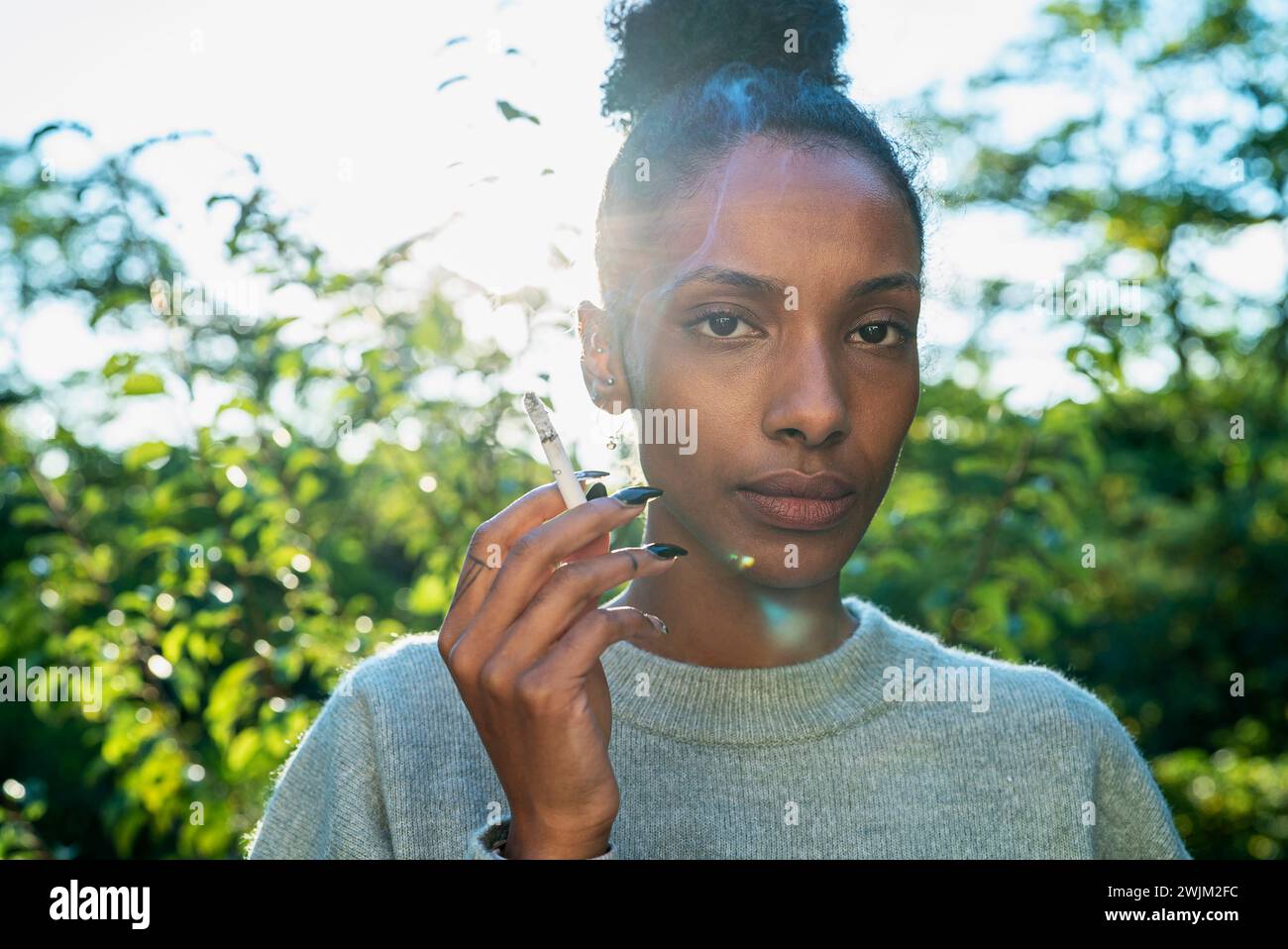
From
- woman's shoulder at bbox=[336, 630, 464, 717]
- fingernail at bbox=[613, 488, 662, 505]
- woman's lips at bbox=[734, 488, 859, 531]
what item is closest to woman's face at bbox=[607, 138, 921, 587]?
woman's lips at bbox=[734, 488, 859, 531]

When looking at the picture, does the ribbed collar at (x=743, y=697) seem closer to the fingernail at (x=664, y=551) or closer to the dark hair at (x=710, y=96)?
the fingernail at (x=664, y=551)

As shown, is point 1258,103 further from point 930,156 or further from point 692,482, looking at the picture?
point 692,482

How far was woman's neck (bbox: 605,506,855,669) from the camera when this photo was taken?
1.87m

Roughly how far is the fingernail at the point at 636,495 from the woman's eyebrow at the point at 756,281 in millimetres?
350

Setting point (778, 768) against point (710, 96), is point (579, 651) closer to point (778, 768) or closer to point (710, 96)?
point (778, 768)

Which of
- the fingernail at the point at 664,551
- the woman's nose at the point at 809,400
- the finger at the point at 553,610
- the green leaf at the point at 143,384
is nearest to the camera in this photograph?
the finger at the point at 553,610

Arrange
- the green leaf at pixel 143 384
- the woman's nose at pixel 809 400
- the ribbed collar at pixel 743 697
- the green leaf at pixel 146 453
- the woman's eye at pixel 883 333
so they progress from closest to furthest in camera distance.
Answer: the woman's nose at pixel 809 400, the woman's eye at pixel 883 333, the ribbed collar at pixel 743 697, the green leaf at pixel 143 384, the green leaf at pixel 146 453

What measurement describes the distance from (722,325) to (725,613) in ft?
1.61

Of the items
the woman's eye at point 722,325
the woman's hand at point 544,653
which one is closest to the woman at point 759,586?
the woman's eye at point 722,325

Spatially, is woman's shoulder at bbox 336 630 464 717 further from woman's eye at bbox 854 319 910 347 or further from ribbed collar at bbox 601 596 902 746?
woman's eye at bbox 854 319 910 347

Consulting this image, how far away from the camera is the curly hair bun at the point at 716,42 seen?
1.91 meters

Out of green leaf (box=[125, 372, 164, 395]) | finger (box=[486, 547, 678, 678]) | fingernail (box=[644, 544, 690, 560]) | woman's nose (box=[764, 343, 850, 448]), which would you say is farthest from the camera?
green leaf (box=[125, 372, 164, 395])

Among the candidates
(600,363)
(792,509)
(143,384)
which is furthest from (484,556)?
(143,384)
